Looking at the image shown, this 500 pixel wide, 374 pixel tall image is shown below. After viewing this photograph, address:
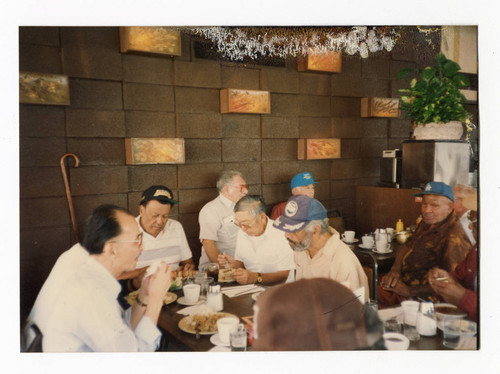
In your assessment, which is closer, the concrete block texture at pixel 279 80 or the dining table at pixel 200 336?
the dining table at pixel 200 336

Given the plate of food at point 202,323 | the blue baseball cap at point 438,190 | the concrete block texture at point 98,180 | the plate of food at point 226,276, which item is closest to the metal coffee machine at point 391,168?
the blue baseball cap at point 438,190

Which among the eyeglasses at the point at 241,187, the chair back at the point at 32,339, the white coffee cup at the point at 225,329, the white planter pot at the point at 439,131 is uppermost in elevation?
the white planter pot at the point at 439,131

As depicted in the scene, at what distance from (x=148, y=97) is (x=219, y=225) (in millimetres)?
798

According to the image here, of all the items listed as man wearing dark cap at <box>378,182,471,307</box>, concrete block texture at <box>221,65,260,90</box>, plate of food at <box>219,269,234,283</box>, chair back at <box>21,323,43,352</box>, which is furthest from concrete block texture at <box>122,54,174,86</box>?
man wearing dark cap at <box>378,182,471,307</box>

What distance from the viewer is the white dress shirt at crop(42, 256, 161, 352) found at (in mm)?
1656

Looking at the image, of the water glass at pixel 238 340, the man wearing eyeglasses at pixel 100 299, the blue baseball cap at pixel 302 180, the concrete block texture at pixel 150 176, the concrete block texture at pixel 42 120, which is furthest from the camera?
the blue baseball cap at pixel 302 180

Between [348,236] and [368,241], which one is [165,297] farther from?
[368,241]

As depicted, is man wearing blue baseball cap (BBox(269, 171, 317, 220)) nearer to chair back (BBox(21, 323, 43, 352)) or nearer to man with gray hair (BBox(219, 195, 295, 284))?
man with gray hair (BBox(219, 195, 295, 284))

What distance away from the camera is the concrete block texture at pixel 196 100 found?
1.92 meters

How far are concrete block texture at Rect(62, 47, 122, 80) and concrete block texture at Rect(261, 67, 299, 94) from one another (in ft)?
2.55

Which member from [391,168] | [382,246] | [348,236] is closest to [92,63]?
[348,236]

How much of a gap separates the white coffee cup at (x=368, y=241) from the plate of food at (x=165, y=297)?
1111 mm

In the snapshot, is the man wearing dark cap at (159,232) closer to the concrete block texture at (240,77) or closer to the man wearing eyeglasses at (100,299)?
the man wearing eyeglasses at (100,299)

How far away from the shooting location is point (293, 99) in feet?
6.55
